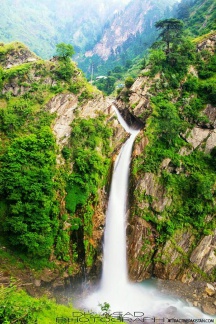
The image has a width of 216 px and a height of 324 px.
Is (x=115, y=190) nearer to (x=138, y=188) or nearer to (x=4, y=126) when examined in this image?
(x=138, y=188)

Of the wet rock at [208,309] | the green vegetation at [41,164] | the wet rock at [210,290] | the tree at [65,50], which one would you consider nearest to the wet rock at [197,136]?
the green vegetation at [41,164]

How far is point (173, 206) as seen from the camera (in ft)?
76.4

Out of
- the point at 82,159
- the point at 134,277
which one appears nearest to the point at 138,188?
the point at 82,159

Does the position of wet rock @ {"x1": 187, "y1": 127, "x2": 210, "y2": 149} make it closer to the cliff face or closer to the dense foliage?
the cliff face

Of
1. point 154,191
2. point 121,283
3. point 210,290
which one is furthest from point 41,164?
point 210,290

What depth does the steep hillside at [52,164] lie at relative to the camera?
60.7 ft

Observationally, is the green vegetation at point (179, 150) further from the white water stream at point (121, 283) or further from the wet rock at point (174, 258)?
Result: the white water stream at point (121, 283)

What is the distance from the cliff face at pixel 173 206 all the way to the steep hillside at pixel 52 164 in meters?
3.01

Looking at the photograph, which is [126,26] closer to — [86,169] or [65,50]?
[65,50]

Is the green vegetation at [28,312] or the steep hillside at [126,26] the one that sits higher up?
the steep hillside at [126,26]

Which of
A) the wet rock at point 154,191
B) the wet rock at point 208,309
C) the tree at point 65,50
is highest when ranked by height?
the tree at point 65,50

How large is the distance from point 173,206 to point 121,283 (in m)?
7.77

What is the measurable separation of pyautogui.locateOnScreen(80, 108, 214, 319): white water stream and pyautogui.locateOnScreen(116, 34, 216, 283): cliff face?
0.80 metres

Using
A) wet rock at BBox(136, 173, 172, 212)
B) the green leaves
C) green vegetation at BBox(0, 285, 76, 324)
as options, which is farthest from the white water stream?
green vegetation at BBox(0, 285, 76, 324)
